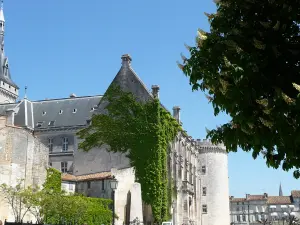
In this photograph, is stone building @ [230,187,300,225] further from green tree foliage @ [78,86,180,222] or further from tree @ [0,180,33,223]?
tree @ [0,180,33,223]

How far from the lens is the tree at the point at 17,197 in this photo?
114ft

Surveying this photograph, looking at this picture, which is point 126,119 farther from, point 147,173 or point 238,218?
point 238,218

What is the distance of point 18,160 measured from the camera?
1561 inches

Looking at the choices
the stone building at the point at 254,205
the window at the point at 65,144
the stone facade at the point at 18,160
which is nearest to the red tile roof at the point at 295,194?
the stone building at the point at 254,205

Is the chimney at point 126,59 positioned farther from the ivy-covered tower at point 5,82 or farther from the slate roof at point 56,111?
the ivy-covered tower at point 5,82

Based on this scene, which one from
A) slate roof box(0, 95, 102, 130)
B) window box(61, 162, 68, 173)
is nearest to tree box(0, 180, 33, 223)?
window box(61, 162, 68, 173)

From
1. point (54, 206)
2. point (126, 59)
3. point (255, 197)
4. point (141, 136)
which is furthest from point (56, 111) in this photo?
point (255, 197)

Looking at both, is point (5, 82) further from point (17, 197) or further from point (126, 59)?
point (17, 197)

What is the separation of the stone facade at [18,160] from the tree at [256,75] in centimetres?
2931

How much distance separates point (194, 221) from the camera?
64500 mm

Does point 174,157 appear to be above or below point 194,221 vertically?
above

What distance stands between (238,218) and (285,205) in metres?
14.0

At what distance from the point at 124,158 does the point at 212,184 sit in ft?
90.0

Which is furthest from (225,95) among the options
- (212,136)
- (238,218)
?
(238,218)
